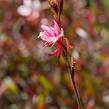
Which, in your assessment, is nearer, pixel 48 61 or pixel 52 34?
pixel 52 34

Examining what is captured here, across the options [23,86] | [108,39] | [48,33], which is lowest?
[108,39]

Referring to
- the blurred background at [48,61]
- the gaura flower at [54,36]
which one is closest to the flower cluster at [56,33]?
the gaura flower at [54,36]

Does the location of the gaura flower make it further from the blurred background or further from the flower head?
the blurred background

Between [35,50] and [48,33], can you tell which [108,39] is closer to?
[35,50]

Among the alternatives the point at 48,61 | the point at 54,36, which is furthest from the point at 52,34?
the point at 48,61

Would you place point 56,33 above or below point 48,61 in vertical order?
above

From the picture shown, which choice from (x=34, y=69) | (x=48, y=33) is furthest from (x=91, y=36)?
(x=48, y=33)

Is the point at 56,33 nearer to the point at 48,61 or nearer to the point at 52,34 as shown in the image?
the point at 52,34
